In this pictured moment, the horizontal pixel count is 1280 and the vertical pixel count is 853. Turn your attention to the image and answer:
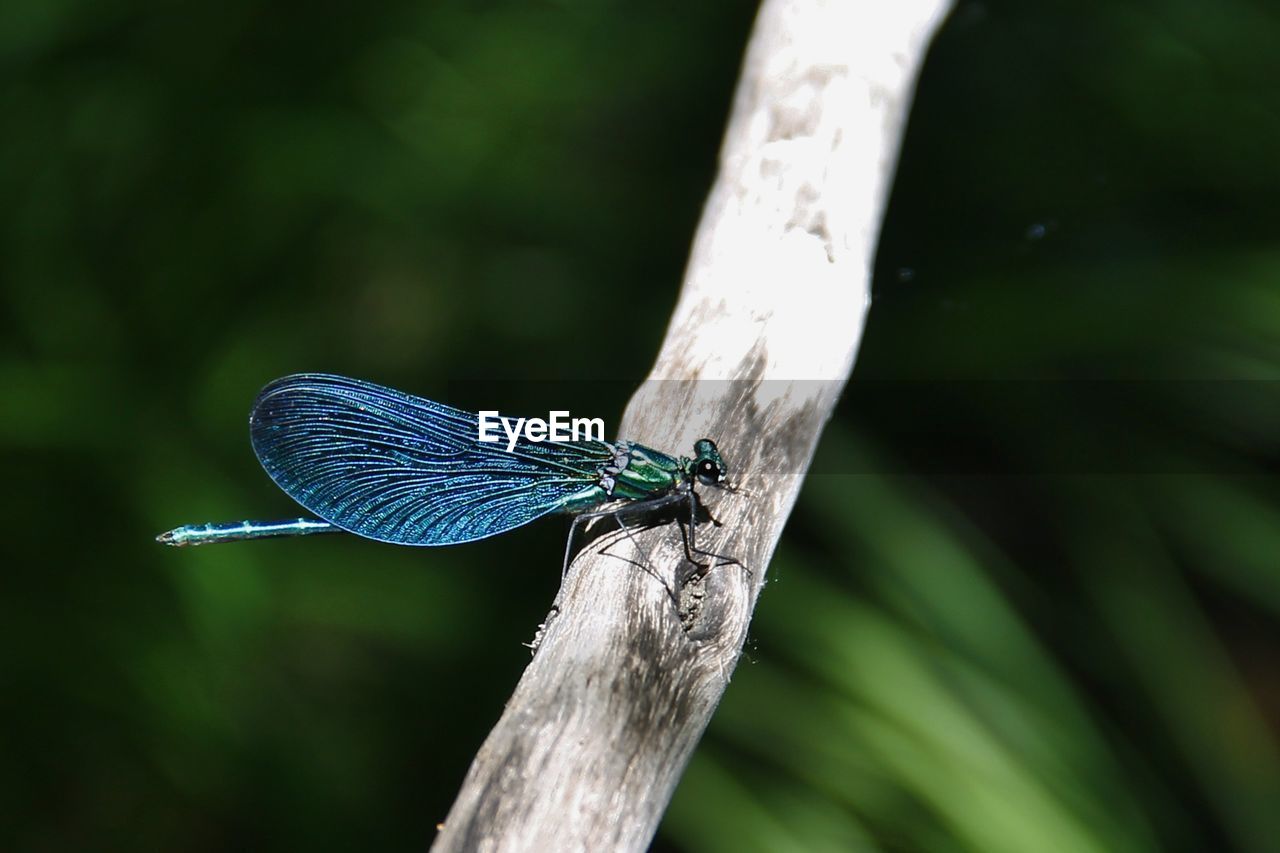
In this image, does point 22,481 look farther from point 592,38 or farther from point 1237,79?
point 1237,79

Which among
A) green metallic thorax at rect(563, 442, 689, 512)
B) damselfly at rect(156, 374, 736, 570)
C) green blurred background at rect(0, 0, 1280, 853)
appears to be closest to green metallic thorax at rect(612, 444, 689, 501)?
green metallic thorax at rect(563, 442, 689, 512)

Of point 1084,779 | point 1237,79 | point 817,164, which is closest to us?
point 817,164

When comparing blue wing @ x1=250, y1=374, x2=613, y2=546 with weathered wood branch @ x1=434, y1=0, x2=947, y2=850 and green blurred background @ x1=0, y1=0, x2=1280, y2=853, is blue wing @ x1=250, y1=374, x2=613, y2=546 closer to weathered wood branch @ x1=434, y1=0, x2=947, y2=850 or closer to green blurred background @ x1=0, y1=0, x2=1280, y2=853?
weathered wood branch @ x1=434, y1=0, x2=947, y2=850

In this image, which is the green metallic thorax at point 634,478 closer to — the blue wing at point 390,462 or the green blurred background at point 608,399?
the blue wing at point 390,462

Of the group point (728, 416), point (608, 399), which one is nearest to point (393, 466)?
point (728, 416)

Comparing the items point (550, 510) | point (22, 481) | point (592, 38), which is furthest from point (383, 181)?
point (550, 510)

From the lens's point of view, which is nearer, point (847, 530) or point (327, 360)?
point (847, 530)

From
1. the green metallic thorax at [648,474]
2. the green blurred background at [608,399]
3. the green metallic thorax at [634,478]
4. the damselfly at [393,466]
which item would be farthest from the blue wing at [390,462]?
the green blurred background at [608,399]
